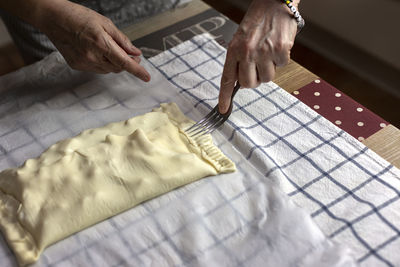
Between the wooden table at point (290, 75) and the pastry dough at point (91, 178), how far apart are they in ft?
1.08

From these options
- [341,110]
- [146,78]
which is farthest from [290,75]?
[146,78]

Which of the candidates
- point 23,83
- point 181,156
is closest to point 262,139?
point 181,156

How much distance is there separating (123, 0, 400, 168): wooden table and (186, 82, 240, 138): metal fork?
220 millimetres

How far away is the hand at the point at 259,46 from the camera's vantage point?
0.86 meters

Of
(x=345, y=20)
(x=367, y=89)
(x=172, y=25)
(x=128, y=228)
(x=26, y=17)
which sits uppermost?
(x=26, y=17)

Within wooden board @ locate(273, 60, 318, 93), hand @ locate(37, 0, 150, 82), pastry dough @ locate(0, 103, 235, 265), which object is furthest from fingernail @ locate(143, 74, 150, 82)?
wooden board @ locate(273, 60, 318, 93)

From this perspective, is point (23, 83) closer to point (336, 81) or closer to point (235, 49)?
point (235, 49)

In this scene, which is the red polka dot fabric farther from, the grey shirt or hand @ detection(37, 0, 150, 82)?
the grey shirt

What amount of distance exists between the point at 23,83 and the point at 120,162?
47 centimetres

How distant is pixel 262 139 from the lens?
0.95 m

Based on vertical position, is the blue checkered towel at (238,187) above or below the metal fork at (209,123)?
below

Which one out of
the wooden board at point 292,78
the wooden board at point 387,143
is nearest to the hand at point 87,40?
the wooden board at point 292,78

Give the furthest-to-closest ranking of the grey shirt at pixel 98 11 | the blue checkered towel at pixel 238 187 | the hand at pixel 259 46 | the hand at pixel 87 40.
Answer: the grey shirt at pixel 98 11 → the hand at pixel 87 40 → the hand at pixel 259 46 → the blue checkered towel at pixel 238 187

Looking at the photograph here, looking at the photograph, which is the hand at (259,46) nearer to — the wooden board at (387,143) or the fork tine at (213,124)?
the fork tine at (213,124)
